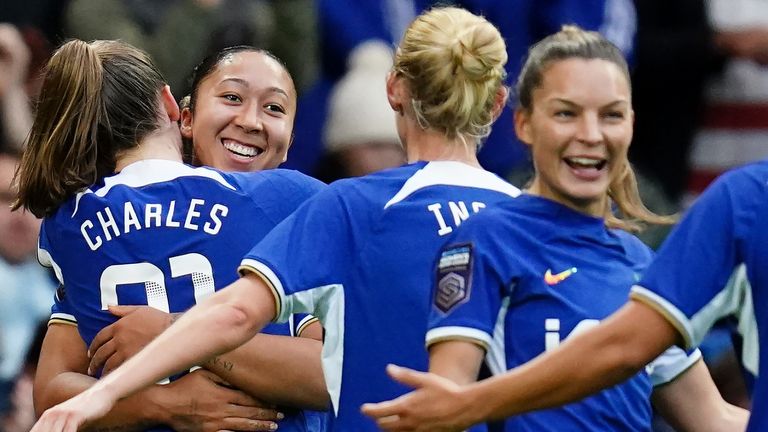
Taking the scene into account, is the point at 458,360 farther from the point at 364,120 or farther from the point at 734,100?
the point at 734,100

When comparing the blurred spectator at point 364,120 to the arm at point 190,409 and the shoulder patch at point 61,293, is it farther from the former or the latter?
the arm at point 190,409

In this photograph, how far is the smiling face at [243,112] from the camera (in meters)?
4.67

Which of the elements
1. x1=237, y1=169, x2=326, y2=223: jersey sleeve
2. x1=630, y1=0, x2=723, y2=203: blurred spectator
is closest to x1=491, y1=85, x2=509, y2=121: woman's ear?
x1=237, y1=169, x2=326, y2=223: jersey sleeve

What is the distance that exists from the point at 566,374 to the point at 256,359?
3.72 ft

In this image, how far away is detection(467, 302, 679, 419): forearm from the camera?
333 centimetres

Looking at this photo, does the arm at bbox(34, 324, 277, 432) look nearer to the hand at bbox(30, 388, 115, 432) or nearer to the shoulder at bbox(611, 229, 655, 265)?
the hand at bbox(30, 388, 115, 432)

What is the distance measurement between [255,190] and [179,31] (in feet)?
9.39

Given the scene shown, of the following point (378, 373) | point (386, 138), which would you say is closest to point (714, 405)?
point (378, 373)

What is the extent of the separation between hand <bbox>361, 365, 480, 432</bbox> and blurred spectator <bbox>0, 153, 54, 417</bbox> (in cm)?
374

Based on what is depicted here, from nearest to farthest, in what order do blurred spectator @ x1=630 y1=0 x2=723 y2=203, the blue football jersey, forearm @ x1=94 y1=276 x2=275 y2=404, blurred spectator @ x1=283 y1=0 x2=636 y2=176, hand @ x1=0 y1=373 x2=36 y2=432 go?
1. forearm @ x1=94 y1=276 x2=275 y2=404
2. the blue football jersey
3. hand @ x1=0 y1=373 x2=36 y2=432
4. blurred spectator @ x1=283 y1=0 x2=636 y2=176
5. blurred spectator @ x1=630 y1=0 x2=723 y2=203

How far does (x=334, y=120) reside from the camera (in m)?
7.48

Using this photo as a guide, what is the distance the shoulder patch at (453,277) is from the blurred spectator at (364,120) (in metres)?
3.57

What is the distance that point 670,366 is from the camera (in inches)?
160

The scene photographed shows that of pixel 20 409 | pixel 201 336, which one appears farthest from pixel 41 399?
pixel 20 409
